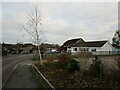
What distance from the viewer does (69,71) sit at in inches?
435

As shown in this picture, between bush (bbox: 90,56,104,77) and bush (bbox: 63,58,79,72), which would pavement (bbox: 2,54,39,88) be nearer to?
bush (bbox: 63,58,79,72)

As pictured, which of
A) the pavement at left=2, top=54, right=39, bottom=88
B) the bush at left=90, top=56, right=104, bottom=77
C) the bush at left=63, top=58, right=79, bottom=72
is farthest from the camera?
the bush at left=63, top=58, right=79, bottom=72

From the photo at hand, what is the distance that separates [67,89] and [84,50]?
14.7ft

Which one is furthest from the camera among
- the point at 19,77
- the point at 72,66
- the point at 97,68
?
the point at 72,66

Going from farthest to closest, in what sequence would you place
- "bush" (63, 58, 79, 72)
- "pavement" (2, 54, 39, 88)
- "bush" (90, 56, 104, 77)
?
"bush" (63, 58, 79, 72)
"bush" (90, 56, 104, 77)
"pavement" (2, 54, 39, 88)

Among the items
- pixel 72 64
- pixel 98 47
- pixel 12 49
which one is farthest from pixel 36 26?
pixel 12 49

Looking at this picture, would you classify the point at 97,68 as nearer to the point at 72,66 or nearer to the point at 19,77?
the point at 72,66

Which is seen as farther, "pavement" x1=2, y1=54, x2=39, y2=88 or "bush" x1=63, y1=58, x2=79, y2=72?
"bush" x1=63, y1=58, x2=79, y2=72

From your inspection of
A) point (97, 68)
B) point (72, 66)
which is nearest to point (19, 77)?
point (72, 66)

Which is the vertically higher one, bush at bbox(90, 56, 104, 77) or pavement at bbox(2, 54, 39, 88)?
bush at bbox(90, 56, 104, 77)

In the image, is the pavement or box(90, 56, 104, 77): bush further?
box(90, 56, 104, 77): bush

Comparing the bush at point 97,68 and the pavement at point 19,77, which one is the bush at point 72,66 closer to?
the bush at point 97,68

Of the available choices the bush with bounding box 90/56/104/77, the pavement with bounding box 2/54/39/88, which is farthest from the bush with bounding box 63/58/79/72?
the pavement with bounding box 2/54/39/88

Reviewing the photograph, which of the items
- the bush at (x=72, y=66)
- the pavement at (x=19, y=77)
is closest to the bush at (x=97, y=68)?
the bush at (x=72, y=66)
